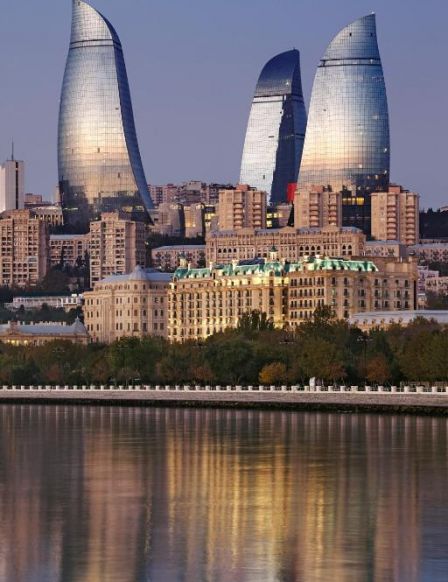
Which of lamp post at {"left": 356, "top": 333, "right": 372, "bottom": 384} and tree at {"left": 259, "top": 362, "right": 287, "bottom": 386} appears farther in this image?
tree at {"left": 259, "top": 362, "right": 287, "bottom": 386}

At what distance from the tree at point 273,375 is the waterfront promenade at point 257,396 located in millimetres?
3172

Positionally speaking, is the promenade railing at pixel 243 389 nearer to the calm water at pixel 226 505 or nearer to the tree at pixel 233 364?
the tree at pixel 233 364

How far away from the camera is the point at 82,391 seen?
485 feet

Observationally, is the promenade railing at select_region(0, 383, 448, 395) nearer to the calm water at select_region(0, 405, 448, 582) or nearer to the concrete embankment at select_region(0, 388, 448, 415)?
the concrete embankment at select_region(0, 388, 448, 415)

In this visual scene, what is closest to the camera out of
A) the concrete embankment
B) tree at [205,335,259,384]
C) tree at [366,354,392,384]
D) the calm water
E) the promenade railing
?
the calm water

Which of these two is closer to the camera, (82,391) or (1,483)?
(1,483)

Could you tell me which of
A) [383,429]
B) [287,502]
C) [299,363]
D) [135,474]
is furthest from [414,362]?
[287,502]

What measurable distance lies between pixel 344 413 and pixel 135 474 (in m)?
47.7

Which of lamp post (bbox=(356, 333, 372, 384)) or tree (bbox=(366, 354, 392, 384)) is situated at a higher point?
lamp post (bbox=(356, 333, 372, 384))

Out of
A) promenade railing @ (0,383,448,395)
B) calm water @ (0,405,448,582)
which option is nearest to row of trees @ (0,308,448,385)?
promenade railing @ (0,383,448,395)

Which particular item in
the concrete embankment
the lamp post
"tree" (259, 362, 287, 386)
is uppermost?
the lamp post

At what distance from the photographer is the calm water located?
4966 centimetres

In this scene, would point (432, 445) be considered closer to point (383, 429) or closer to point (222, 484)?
point (383, 429)

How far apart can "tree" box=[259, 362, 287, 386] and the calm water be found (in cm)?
4472
